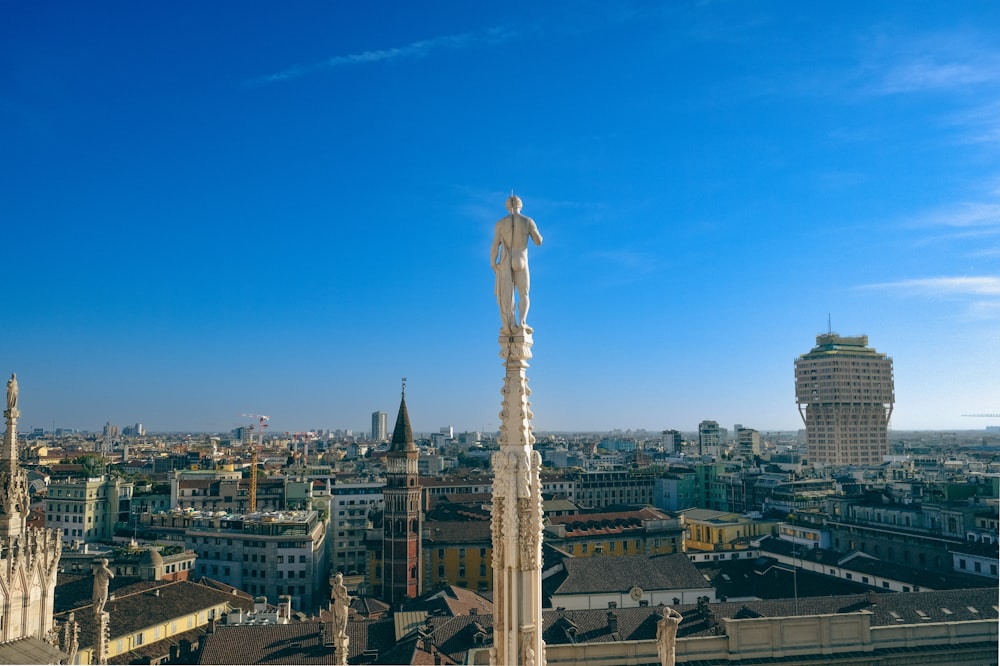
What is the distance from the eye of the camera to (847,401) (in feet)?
206

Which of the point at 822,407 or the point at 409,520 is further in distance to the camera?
the point at 822,407

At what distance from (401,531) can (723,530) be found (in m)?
11.4

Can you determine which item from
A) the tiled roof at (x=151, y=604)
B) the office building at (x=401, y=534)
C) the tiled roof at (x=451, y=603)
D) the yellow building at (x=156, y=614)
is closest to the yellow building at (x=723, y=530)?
the office building at (x=401, y=534)

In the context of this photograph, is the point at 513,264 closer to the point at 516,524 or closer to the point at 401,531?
the point at 516,524

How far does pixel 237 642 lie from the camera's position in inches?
535

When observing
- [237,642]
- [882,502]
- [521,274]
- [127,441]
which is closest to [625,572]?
[237,642]

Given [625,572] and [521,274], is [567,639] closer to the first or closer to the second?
[625,572]

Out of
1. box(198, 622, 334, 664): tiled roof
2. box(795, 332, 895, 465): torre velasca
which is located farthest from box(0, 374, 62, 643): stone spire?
box(795, 332, 895, 465): torre velasca

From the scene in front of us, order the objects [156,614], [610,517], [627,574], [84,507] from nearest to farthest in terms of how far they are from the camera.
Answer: [156,614], [627,574], [610,517], [84,507]

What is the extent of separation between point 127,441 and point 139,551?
180 ft

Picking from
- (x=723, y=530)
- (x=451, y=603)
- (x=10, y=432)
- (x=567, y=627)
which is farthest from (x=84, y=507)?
(x=10, y=432)

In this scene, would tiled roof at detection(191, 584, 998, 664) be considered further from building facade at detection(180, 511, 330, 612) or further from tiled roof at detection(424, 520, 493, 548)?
tiled roof at detection(424, 520, 493, 548)

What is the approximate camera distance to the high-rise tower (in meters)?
25.3

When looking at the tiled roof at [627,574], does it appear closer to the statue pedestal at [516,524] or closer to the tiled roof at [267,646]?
the tiled roof at [267,646]
